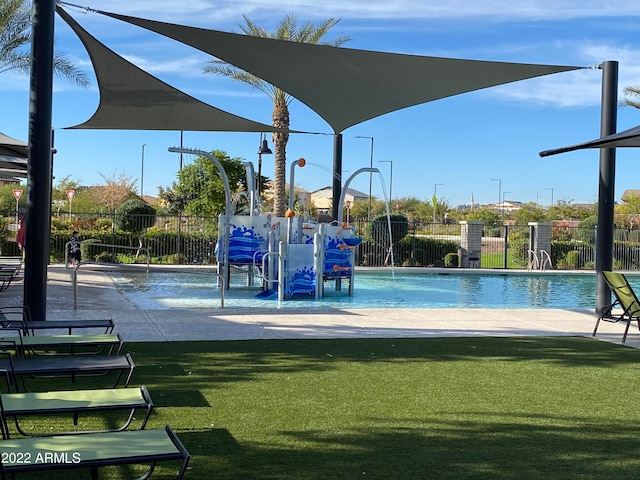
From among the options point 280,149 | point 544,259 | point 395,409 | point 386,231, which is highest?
point 280,149

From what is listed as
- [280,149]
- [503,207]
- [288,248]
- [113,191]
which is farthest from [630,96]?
[503,207]

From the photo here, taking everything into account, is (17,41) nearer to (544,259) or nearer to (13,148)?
(13,148)

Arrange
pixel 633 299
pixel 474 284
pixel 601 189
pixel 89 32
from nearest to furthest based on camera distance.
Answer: pixel 633 299, pixel 89 32, pixel 601 189, pixel 474 284

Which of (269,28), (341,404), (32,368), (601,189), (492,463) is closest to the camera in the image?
(492,463)

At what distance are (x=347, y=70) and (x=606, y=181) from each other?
4.27m

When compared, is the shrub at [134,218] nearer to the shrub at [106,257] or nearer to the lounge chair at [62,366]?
the shrub at [106,257]

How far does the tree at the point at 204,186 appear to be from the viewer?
38.5 m

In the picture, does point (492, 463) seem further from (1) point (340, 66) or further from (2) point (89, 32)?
(2) point (89, 32)

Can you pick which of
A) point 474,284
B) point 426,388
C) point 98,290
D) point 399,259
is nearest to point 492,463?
point 426,388

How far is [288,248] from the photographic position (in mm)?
15578

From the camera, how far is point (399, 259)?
89.3ft

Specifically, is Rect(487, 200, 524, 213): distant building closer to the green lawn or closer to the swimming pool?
the swimming pool

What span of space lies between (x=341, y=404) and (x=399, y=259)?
848 inches

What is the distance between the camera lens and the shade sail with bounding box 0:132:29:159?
10406 mm
